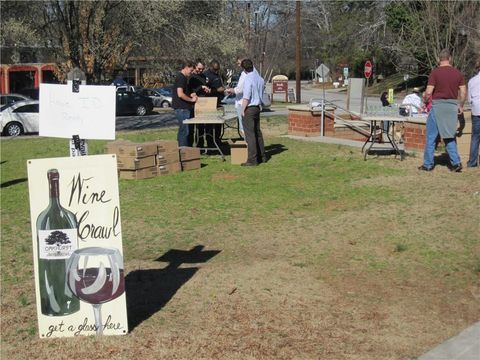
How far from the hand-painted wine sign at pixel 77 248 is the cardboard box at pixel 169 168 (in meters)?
5.89

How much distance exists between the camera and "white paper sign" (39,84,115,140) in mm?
4688

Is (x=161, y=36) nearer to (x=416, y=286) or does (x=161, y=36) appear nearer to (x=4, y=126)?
(x=4, y=126)

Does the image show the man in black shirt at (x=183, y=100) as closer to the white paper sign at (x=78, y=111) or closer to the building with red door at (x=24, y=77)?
the white paper sign at (x=78, y=111)

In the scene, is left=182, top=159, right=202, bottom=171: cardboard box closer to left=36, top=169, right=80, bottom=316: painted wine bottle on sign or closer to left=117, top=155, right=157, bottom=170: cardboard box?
left=117, top=155, right=157, bottom=170: cardboard box

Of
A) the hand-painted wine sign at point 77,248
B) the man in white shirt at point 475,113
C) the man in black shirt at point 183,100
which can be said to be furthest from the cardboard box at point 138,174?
the hand-painted wine sign at point 77,248

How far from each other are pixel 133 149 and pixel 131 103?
84.3ft

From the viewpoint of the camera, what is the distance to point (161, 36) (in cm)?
2034

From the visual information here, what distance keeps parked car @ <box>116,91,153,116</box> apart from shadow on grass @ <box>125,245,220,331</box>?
29.3m

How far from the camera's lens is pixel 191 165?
10.6 meters

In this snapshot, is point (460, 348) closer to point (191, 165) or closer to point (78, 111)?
point (78, 111)

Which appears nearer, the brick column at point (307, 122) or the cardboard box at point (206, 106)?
the cardboard box at point (206, 106)

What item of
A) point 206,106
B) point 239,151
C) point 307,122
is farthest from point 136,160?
point 307,122

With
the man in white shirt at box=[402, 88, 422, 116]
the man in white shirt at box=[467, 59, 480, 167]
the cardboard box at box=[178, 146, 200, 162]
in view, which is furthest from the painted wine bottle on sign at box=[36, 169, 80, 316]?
the man in white shirt at box=[402, 88, 422, 116]

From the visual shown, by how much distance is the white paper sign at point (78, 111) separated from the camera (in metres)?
4.69
